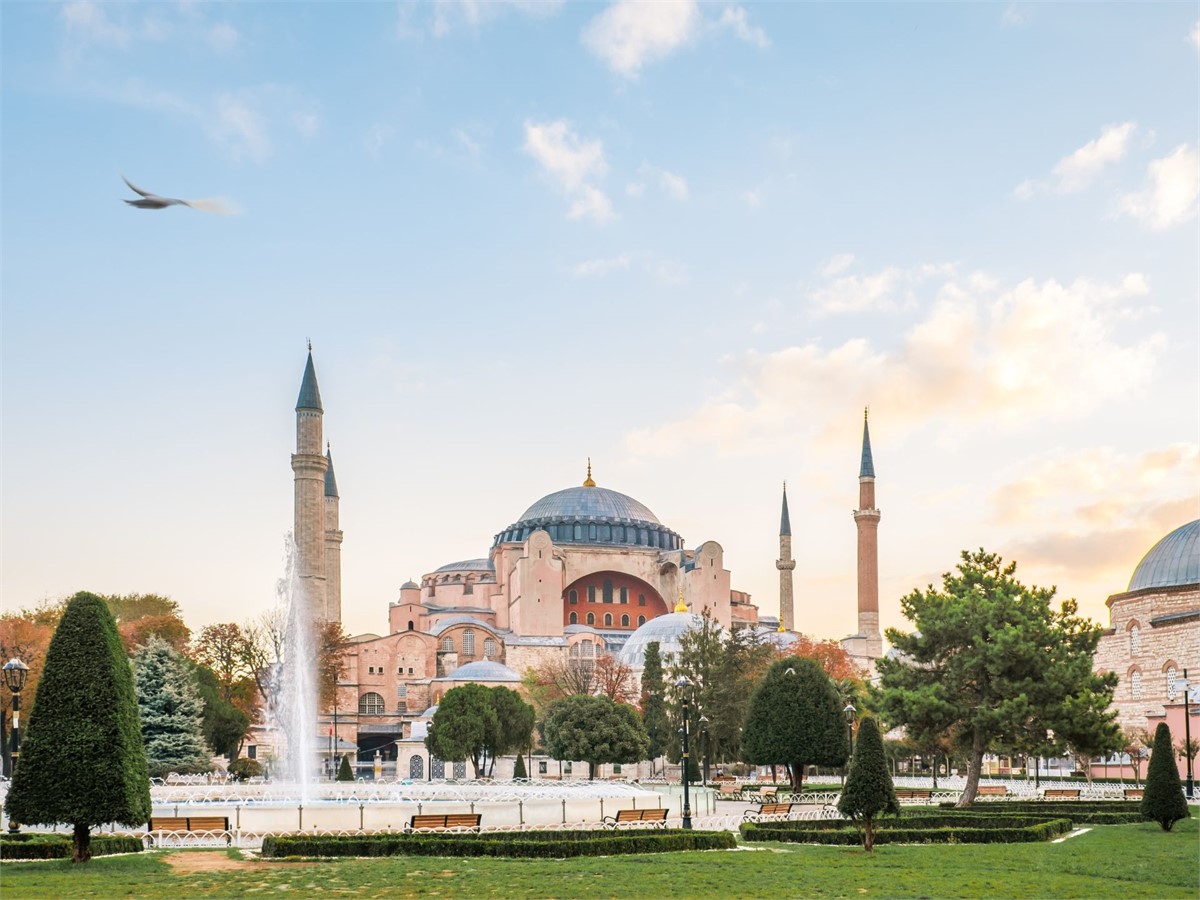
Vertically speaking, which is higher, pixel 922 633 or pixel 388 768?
pixel 922 633

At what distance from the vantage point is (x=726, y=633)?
60344 millimetres

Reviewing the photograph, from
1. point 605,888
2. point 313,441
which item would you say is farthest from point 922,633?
point 313,441

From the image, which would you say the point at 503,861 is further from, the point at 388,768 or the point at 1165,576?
the point at 388,768

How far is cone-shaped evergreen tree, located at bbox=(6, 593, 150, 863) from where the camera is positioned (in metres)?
14.0

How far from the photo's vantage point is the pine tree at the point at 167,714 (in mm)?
35625

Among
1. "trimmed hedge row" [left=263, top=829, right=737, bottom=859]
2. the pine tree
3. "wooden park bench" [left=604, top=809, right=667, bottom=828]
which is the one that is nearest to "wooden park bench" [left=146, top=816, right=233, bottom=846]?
"trimmed hedge row" [left=263, top=829, right=737, bottom=859]

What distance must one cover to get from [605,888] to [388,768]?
4482 cm

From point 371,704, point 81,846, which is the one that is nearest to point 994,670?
point 81,846

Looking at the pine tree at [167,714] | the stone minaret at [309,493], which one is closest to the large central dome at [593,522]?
the stone minaret at [309,493]

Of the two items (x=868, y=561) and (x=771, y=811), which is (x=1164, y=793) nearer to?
(x=771, y=811)

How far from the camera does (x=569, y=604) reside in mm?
71500

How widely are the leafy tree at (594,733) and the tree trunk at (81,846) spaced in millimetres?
24442

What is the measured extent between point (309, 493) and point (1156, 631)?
32.5 metres

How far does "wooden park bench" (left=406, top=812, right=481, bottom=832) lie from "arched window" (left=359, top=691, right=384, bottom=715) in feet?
143
